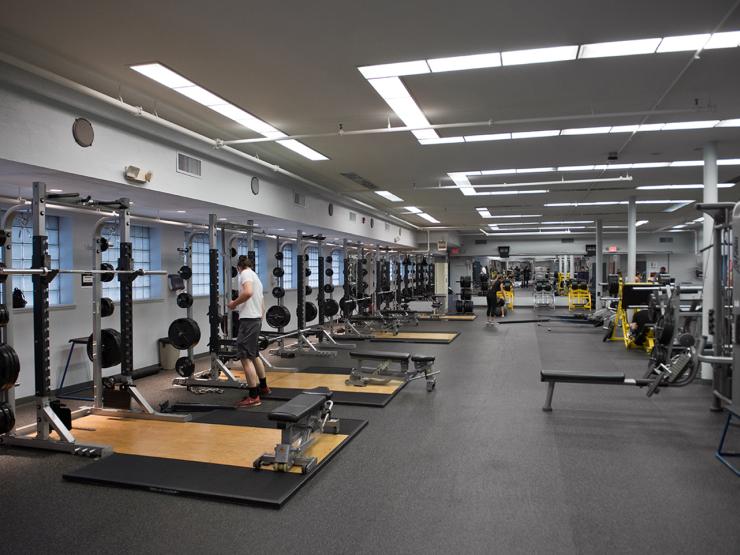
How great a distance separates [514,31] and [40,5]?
2.72m

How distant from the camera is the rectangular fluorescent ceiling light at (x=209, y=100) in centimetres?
385

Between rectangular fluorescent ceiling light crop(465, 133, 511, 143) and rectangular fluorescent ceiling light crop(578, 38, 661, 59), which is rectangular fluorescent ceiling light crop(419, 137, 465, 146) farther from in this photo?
rectangular fluorescent ceiling light crop(578, 38, 661, 59)

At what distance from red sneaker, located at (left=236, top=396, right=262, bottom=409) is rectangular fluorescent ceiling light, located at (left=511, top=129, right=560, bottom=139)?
151 inches

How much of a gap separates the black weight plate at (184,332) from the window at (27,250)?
5.27ft

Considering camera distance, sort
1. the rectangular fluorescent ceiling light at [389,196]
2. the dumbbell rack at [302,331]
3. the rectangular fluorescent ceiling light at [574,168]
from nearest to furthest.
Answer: the rectangular fluorescent ceiling light at [574,168] → the dumbbell rack at [302,331] → the rectangular fluorescent ceiling light at [389,196]

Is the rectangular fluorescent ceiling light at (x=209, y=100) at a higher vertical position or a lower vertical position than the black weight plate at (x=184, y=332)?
higher

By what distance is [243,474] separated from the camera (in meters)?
3.17

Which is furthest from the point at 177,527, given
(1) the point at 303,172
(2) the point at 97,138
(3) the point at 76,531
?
(1) the point at 303,172

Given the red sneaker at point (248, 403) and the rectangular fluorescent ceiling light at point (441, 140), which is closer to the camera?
the red sneaker at point (248, 403)

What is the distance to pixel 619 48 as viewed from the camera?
3.51m

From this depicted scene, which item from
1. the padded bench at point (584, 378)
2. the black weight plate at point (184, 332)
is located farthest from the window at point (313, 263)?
the padded bench at point (584, 378)

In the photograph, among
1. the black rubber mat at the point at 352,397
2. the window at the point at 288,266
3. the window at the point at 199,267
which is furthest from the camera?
the window at the point at 288,266

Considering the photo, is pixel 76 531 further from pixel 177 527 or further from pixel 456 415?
pixel 456 415

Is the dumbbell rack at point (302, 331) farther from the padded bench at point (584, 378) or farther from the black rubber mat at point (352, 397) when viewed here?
the padded bench at point (584, 378)
